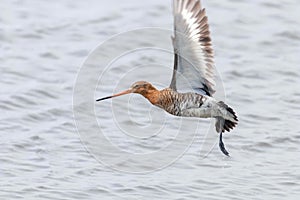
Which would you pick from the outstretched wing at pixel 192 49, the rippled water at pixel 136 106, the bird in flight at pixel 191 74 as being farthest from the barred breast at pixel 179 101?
the rippled water at pixel 136 106

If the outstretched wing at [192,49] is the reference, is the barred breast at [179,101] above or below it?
below

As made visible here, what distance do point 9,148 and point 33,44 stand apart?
3686 millimetres

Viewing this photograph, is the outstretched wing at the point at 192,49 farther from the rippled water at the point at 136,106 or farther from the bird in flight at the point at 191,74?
the rippled water at the point at 136,106

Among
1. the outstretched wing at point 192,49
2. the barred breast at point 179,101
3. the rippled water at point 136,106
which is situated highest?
the outstretched wing at point 192,49

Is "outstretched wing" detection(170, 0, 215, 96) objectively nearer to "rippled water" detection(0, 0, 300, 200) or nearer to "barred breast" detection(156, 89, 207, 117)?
"barred breast" detection(156, 89, 207, 117)

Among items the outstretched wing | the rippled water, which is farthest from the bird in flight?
the rippled water

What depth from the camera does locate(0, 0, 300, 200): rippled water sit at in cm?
1087

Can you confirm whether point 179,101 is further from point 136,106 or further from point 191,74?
point 136,106

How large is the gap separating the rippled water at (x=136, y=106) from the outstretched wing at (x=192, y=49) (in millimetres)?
1171

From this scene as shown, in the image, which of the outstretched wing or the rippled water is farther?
the rippled water

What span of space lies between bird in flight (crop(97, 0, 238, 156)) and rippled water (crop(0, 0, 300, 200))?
0.99m

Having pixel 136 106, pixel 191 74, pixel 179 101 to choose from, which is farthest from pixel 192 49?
pixel 136 106

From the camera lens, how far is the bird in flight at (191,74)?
10156 millimetres

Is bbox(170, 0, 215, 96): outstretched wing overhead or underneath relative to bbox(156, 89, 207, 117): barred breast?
overhead
